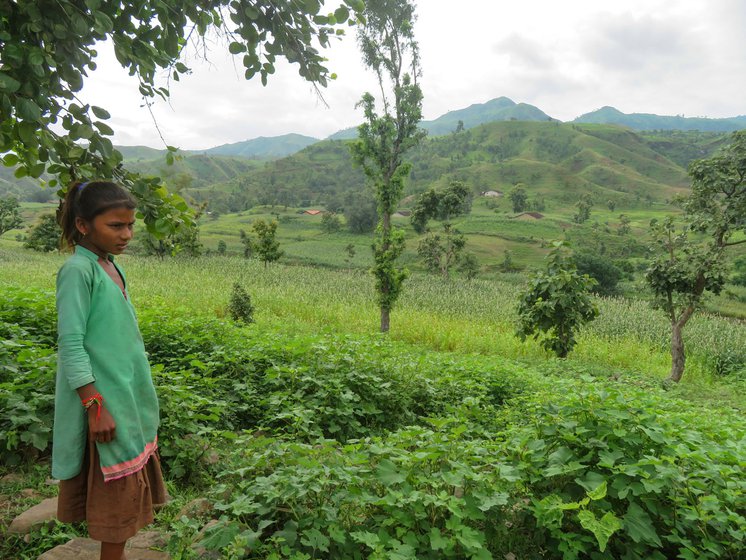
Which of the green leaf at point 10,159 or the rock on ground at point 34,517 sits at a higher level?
the green leaf at point 10,159

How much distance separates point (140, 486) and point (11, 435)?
4.99ft

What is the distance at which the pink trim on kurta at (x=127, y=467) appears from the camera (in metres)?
1.96

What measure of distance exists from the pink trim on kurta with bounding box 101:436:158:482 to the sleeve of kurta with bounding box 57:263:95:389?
431 mm

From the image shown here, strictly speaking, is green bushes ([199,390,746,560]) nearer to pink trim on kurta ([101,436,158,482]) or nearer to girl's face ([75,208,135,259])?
pink trim on kurta ([101,436,158,482])

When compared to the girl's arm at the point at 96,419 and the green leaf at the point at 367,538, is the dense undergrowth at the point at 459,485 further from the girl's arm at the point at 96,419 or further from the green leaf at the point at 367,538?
the girl's arm at the point at 96,419

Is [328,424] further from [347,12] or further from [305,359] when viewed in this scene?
[347,12]

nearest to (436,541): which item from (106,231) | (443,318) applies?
(106,231)

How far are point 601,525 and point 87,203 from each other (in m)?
3.04

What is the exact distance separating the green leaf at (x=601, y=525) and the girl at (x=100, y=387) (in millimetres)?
2257

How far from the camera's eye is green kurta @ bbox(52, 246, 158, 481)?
6.17 feet

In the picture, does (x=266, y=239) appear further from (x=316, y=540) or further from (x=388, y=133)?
(x=316, y=540)

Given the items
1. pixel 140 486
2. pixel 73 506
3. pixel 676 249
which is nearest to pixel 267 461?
pixel 140 486

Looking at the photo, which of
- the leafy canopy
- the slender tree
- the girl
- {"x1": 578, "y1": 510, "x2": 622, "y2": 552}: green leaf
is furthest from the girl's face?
the slender tree

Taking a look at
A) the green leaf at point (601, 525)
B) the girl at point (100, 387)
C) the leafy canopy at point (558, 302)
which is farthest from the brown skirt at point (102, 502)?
the leafy canopy at point (558, 302)
